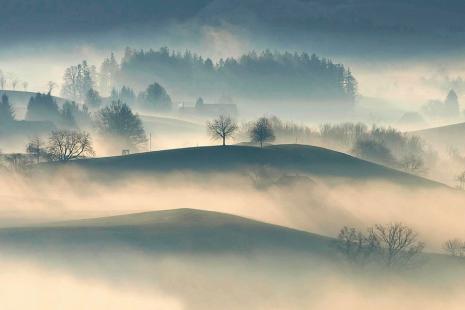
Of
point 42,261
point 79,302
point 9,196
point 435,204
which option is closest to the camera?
point 79,302

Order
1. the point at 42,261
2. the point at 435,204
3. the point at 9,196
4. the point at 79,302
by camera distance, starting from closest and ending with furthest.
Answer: the point at 79,302 < the point at 42,261 < the point at 9,196 < the point at 435,204

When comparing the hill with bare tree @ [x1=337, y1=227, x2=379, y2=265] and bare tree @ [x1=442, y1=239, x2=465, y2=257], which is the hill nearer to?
bare tree @ [x1=337, y1=227, x2=379, y2=265]

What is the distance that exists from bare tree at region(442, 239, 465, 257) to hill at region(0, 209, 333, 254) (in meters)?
23.6

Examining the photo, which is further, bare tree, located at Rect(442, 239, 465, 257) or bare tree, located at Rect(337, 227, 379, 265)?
bare tree, located at Rect(442, 239, 465, 257)

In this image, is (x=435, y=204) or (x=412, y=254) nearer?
(x=412, y=254)

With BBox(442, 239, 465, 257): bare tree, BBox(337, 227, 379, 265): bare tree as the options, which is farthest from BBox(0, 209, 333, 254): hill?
BBox(442, 239, 465, 257): bare tree

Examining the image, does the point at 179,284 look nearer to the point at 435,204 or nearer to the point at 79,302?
the point at 79,302

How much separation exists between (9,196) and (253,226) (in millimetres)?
64509

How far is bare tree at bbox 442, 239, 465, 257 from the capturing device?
146m

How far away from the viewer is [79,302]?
107625mm

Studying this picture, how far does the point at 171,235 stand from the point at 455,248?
172 feet

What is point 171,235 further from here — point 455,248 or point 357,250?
point 455,248

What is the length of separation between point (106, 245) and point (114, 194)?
66.4 m

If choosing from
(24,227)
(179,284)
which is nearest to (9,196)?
(24,227)
